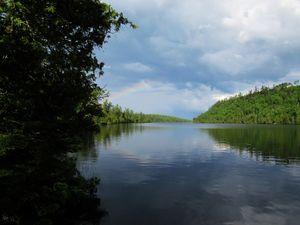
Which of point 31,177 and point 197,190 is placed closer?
point 31,177

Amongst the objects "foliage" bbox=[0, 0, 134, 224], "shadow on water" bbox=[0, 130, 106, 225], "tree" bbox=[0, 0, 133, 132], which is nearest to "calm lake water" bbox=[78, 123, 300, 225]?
"shadow on water" bbox=[0, 130, 106, 225]

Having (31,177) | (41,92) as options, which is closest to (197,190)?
(31,177)

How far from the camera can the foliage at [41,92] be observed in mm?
13617

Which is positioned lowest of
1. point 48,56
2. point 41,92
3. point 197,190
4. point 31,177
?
point 197,190

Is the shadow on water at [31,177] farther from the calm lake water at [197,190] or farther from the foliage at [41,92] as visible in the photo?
the calm lake water at [197,190]

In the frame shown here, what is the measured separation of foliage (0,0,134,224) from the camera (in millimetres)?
13617

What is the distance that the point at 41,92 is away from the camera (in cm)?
1479

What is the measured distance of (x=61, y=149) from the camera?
1611cm

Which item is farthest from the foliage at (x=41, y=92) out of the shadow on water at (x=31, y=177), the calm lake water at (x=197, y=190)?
the calm lake water at (x=197, y=190)

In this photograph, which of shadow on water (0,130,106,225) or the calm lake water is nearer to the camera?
shadow on water (0,130,106,225)

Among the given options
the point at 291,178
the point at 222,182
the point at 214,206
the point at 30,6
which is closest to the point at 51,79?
the point at 30,6

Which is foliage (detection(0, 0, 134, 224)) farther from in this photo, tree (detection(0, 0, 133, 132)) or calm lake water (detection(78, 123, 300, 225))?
calm lake water (detection(78, 123, 300, 225))

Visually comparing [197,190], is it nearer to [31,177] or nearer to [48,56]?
[31,177]

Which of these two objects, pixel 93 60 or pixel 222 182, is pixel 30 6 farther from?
pixel 222 182
